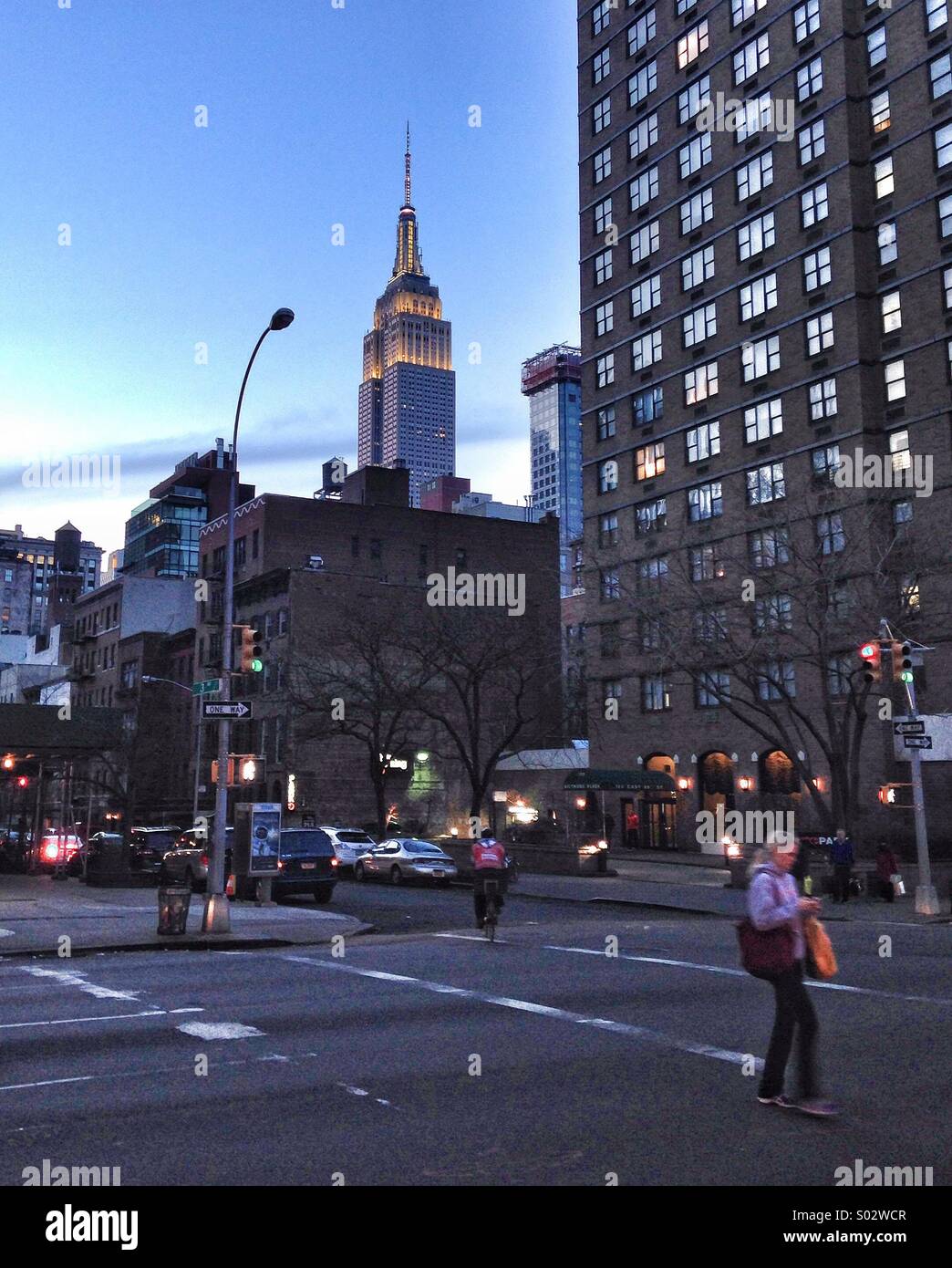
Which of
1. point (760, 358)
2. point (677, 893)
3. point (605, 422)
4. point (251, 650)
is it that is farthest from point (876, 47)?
point (251, 650)

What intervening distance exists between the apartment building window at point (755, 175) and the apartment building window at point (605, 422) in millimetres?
13304

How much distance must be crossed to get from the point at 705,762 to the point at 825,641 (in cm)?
2272

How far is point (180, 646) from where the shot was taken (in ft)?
268

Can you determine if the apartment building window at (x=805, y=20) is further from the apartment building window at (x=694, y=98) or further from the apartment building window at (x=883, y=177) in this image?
the apartment building window at (x=883, y=177)

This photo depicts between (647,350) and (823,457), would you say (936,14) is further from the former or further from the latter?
(647,350)

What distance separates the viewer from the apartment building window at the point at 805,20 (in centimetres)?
5259

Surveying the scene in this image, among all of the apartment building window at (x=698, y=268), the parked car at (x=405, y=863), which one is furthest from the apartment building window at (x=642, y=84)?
the parked car at (x=405, y=863)

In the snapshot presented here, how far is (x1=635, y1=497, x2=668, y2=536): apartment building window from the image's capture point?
58062 mm

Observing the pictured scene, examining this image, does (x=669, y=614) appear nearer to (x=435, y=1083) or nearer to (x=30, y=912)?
(x=30, y=912)

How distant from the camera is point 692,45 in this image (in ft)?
196

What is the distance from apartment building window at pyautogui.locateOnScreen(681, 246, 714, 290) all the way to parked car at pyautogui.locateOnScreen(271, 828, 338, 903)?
129 ft

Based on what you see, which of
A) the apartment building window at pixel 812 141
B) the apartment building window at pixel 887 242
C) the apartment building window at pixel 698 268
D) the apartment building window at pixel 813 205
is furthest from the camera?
the apartment building window at pixel 698 268

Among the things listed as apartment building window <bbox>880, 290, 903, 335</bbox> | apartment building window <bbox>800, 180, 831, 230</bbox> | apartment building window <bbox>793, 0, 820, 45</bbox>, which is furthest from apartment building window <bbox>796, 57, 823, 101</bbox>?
apartment building window <bbox>880, 290, 903, 335</bbox>
